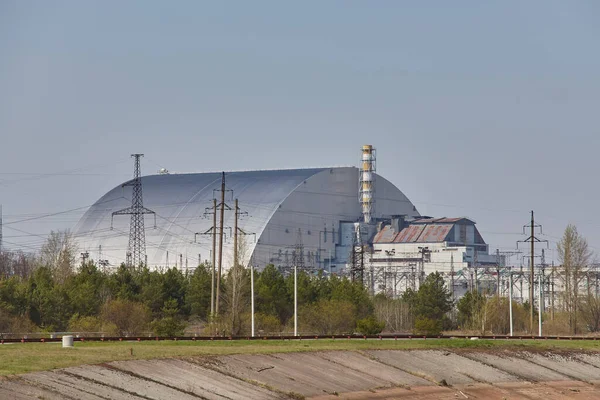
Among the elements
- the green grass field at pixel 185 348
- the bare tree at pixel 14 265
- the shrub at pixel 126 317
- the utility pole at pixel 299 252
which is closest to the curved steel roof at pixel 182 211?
the utility pole at pixel 299 252

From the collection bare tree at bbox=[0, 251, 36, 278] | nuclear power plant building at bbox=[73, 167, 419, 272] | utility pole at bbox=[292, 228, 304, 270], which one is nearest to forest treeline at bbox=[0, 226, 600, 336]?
bare tree at bbox=[0, 251, 36, 278]

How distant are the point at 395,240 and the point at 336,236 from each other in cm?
903

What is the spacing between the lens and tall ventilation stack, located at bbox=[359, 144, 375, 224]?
525ft

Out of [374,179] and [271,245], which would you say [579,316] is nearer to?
[271,245]

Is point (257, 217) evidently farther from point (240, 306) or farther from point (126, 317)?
point (126, 317)

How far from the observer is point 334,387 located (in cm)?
4106

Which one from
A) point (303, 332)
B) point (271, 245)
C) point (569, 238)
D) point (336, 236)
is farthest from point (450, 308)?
point (336, 236)

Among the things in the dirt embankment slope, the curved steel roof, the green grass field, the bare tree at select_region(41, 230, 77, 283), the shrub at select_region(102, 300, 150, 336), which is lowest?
the dirt embankment slope

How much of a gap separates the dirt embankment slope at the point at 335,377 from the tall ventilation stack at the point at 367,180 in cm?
10479

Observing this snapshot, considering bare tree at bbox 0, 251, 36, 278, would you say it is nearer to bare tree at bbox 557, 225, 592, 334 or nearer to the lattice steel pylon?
the lattice steel pylon

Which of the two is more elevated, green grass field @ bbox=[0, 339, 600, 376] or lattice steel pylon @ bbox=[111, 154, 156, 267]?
lattice steel pylon @ bbox=[111, 154, 156, 267]

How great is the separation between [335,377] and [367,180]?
117777 millimetres

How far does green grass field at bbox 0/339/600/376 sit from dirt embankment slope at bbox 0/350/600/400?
2.66 feet

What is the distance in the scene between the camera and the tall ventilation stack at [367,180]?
6304 inches
